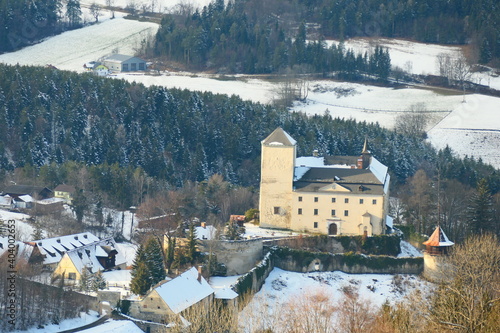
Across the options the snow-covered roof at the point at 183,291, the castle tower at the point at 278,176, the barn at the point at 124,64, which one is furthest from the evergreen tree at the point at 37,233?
the barn at the point at 124,64

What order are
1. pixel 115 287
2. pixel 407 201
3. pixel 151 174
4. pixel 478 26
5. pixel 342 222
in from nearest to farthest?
1. pixel 115 287
2. pixel 342 222
3. pixel 407 201
4. pixel 151 174
5. pixel 478 26

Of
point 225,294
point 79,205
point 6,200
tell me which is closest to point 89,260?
point 79,205

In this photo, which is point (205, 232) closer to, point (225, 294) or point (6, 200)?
point (225, 294)

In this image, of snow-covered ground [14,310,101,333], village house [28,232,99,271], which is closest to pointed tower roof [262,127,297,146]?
village house [28,232,99,271]

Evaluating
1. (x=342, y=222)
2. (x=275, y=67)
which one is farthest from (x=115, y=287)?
(x=275, y=67)

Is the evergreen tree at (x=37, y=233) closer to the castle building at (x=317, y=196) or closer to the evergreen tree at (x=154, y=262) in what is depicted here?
the evergreen tree at (x=154, y=262)

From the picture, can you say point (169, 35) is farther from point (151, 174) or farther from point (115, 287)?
point (115, 287)
